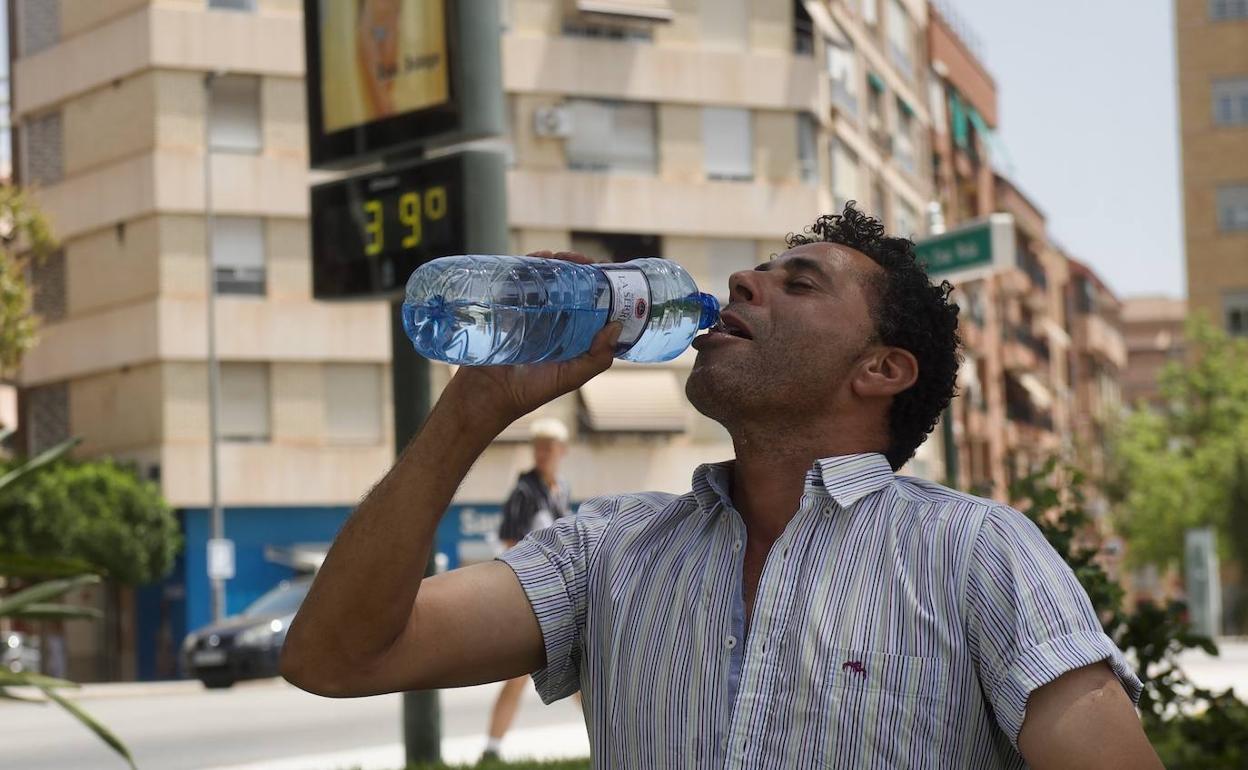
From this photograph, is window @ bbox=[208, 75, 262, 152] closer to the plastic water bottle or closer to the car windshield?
the car windshield

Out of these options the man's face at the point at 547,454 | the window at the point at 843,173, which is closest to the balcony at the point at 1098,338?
the window at the point at 843,173

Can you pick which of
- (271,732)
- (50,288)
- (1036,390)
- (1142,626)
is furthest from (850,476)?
(1036,390)

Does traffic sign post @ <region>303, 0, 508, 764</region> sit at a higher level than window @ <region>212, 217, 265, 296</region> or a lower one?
lower

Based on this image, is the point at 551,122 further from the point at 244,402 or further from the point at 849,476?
the point at 849,476

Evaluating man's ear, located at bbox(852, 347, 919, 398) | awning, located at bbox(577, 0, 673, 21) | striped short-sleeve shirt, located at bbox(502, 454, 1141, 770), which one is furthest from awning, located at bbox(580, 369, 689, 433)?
striped short-sleeve shirt, located at bbox(502, 454, 1141, 770)

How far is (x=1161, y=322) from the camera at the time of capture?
484 ft

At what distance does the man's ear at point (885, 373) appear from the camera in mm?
3186

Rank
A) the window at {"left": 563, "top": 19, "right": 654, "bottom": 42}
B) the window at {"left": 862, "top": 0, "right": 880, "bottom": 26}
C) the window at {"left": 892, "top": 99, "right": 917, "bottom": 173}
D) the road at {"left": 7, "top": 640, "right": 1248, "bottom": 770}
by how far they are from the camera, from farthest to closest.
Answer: the window at {"left": 892, "top": 99, "right": 917, "bottom": 173} → the window at {"left": 862, "top": 0, "right": 880, "bottom": 26} → the window at {"left": 563, "top": 19, "right": 654, "bottom": 42} → the road at {"left": 7, "top": 640, "right": 1248, "bottom": 770}

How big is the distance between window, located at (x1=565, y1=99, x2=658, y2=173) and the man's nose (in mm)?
43634

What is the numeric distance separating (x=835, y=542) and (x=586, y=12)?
44.2 meters

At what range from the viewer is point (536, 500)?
37.4 ft

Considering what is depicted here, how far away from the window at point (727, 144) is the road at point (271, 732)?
2822 centimetres

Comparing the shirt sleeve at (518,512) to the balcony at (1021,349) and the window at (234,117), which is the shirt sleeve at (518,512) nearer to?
the window at (234,117)

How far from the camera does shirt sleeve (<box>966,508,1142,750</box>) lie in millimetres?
2742
